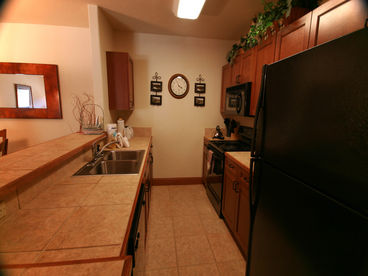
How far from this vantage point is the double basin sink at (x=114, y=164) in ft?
5.01

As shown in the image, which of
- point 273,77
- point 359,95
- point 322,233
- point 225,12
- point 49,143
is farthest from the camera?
point 225,12

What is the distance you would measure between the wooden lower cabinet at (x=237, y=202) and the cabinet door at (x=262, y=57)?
0.79m

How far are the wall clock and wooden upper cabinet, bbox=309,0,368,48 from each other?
2.01 m

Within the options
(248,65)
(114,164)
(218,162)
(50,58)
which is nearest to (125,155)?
(114,164)

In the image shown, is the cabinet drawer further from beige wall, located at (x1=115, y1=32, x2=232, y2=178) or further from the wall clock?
the wall clock

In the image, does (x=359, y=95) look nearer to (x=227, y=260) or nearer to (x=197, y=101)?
(x=227, y=260)

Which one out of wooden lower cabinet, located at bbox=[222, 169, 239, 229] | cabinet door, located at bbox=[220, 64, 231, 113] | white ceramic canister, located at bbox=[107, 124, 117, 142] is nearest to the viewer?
wooden lower cabinet, located at bbox=[222, 169, 239, 229]

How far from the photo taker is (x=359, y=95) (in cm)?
60

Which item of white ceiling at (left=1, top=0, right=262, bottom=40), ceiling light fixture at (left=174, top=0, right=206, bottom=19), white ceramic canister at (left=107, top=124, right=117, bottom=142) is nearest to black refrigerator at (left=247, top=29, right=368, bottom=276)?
ceiling light fixture at (left=174, top=0, right=206, bottom=19)

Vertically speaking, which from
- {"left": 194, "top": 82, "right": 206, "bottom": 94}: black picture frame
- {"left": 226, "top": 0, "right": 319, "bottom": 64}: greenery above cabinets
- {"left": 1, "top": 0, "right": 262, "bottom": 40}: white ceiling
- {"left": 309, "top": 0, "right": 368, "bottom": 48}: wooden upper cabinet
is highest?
{"left": 1, "top": 0, "right": 262, "bottom": 40}: white ceiling

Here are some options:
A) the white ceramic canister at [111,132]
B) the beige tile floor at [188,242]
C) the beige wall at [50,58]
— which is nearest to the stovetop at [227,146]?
the beige tile floor at [188,242]

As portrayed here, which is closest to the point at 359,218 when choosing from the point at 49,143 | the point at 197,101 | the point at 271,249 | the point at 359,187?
the point at 359,187

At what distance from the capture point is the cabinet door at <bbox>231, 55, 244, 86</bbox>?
2.34 m

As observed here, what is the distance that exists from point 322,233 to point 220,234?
57.9 inches
